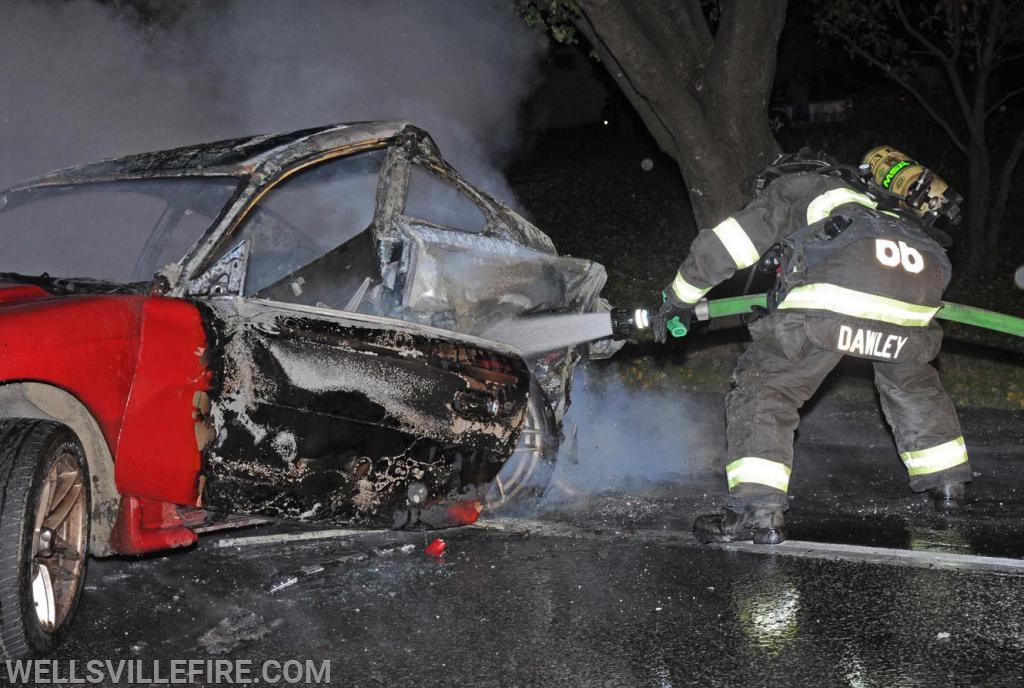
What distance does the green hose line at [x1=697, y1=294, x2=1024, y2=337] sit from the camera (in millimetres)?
4965

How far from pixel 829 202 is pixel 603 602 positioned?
2.02 metres

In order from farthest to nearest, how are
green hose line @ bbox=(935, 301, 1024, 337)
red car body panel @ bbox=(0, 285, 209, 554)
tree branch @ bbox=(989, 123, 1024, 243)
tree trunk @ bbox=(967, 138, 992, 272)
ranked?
1. tree trunk @ bbox=(967, 138, 992, 272)
2. tree branch @ bbox=(989, 123, 1024, 243)
3. green hose line @ bbox=(935, 301, 1024, 337)
4. red car body panel @ bbox=(0, 285, 209, 554)

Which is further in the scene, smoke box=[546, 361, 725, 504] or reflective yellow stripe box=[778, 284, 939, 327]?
smoke box=[546, 361, 725, 504]

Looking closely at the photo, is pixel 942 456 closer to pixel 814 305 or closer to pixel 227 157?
pixel 814 305

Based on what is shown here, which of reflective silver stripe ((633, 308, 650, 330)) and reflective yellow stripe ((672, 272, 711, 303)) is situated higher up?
reflective yellow stripe ((672, 272, 711, 303))

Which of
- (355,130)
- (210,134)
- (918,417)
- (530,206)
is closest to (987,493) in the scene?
(918,417)

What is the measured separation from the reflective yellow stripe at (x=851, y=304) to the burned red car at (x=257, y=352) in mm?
1235

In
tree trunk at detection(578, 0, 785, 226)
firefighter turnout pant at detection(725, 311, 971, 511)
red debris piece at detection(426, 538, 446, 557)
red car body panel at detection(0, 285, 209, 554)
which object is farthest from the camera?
tree trunk at detection(578, 0, 785, 226)

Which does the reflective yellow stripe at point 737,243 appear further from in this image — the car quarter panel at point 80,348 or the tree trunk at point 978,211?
the tree trunk at point 978,211

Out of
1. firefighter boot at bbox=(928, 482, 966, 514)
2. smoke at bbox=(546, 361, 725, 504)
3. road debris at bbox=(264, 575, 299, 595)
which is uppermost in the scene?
smoke at bbox=(546, 361, 725, 504)

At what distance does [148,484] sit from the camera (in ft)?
11.3

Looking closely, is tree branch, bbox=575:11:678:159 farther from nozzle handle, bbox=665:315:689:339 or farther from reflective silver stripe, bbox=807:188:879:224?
reflective silver stripe, bbox=807:188:879:224

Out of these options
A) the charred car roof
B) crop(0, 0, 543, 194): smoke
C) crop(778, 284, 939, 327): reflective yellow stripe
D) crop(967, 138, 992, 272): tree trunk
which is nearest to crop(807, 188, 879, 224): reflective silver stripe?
crop(778, 284, 939, 327): reflective yellow stripe

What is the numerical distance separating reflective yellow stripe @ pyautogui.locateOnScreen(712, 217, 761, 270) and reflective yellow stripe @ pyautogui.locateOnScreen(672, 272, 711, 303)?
0.82 feet
